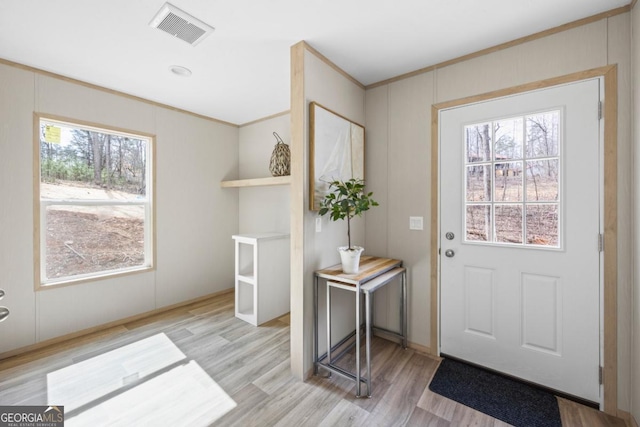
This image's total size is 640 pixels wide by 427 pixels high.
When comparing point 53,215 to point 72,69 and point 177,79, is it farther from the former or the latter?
point 177,79

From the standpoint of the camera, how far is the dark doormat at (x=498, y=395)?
1650 millimetres

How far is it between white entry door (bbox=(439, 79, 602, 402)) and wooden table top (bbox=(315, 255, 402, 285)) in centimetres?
47

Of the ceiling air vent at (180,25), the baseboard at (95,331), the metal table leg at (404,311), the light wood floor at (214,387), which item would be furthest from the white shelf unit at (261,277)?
the ceiling air vent at (180,25)

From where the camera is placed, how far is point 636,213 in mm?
1562

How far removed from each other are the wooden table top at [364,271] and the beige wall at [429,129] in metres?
0.19

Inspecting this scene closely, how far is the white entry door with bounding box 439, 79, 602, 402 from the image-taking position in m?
1.74

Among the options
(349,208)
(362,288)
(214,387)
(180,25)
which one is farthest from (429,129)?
(214,387)

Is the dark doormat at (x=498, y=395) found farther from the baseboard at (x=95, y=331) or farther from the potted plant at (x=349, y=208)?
the baseboard at (x=95, y=331)

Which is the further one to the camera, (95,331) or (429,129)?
(95,331)

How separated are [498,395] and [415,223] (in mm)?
1320

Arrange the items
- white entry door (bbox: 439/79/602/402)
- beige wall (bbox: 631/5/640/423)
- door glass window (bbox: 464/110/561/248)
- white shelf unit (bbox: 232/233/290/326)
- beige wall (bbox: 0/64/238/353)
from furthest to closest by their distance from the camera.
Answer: white shelf unit (bbox: 232/233/290/326) → beige wall (bbox: 0/64/238/353) → door glass window (bbox: 464/110/561/248) → white entry door (bbox: 439/79/602/402) → beige wall (bbox: 631/5/640/423)

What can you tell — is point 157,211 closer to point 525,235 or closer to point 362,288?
point 362,288

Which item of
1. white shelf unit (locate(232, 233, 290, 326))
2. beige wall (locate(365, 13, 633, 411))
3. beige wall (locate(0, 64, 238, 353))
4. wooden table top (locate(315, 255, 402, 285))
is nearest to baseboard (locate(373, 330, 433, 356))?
beige wall (locate(365, 13, 633, 411))

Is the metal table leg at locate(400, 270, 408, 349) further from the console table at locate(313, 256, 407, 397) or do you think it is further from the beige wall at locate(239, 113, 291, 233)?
the beige wall at locate(239, 113, 291, 233)
